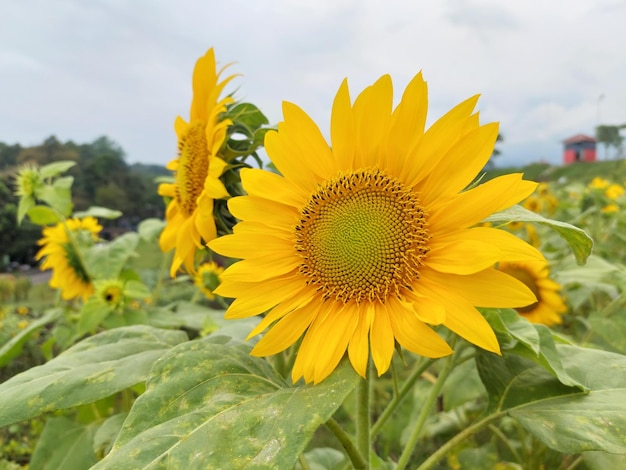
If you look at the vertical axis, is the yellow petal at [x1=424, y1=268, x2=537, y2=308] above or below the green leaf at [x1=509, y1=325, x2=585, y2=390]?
above

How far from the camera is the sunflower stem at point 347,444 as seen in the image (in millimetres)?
611

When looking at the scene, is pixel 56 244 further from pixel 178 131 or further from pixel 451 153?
pixel 451 153

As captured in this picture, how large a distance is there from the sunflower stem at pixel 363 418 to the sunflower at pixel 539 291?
2.89ft

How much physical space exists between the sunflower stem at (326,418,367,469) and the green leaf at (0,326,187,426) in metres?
0.26

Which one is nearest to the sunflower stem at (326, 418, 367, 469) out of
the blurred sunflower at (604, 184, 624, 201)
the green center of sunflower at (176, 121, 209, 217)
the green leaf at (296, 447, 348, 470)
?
the green center of sunflower at (176, 121, 209, 217)

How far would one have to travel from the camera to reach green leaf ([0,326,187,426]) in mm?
657

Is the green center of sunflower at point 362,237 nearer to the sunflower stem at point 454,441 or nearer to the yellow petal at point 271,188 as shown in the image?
the yellow petal at point 271,188

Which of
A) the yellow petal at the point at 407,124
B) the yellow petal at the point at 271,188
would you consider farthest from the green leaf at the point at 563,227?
the yellow petal at the point at 271,188

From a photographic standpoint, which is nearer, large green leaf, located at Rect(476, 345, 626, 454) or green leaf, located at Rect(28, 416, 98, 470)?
large green leaf, located at Rect(476, 345, 626, 454)

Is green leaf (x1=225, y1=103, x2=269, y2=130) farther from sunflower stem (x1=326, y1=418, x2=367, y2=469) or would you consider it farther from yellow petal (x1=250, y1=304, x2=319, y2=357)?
sunflower stem (x1=326, y1=418, x2=367, y2=469)

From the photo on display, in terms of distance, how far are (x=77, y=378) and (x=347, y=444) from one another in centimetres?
35

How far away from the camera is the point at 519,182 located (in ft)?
1.79

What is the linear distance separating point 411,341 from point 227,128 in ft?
1.37

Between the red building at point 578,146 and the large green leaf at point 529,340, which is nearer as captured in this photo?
→ the large green leaf at point 529,340
